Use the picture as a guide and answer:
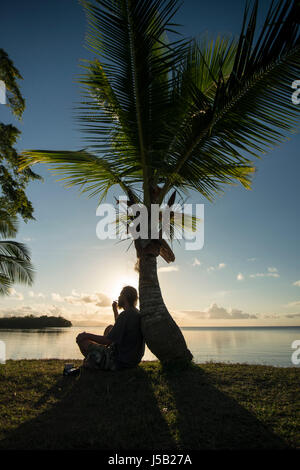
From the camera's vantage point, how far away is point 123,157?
16.7 feet

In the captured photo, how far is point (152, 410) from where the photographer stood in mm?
2994

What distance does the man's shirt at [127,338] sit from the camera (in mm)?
4441

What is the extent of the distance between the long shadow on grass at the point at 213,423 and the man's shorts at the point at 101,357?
3.61 feet

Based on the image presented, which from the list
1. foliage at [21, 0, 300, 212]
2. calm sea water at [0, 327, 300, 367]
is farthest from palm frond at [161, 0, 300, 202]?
calm sea water at [0, 327, 300, 367]

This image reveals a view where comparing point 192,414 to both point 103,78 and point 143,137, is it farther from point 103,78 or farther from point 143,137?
point 103,78

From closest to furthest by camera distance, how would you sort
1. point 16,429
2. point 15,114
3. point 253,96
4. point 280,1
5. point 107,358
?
point 16,429 < point 280,1 < point 253,96 < point 107,358 < point 15,114

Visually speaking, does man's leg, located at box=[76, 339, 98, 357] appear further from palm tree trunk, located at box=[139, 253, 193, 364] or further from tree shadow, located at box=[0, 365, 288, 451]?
palm tree trunk, located at box=[139, 253, 193, 364]

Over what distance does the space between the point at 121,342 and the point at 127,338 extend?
12 centimetres

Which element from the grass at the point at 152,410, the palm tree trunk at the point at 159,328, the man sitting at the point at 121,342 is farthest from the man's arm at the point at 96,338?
Result: the palm tree trunk at the point at 159,328

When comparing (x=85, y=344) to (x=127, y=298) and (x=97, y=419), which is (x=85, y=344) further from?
(x=97, y=419)

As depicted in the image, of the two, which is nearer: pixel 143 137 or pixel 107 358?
pixel 107 358
